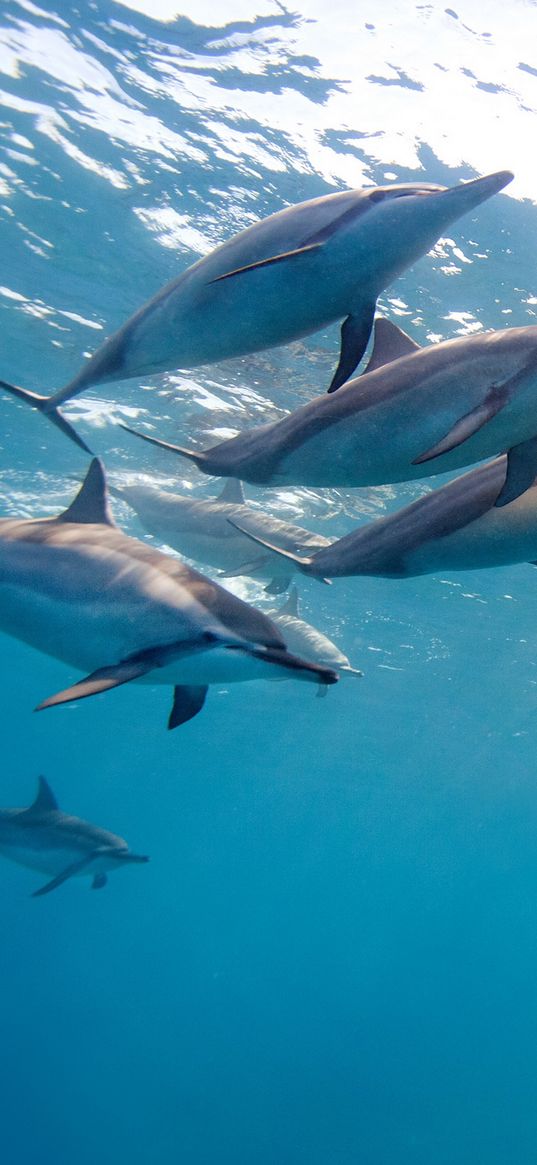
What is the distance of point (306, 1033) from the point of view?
2452 inches

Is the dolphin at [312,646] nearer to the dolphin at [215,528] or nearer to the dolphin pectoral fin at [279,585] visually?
the dolphin at [215,528]

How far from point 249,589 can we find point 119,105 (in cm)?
1749

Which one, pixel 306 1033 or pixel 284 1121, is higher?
pixel 284 1121

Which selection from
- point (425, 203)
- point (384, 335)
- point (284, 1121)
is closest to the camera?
point (425, 203)

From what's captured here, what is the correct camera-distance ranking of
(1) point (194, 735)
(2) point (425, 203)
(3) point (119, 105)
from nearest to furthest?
(2) point (425, 203) < (3) point (119, 105) < (1) point (194, 735)

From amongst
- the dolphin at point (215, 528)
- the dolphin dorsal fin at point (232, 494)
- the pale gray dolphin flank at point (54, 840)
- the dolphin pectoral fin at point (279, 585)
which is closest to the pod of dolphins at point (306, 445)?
the dolphin pectoral fin at point (279, 585)

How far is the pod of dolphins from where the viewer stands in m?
2.75

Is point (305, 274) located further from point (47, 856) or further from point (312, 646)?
Answer: point (47, 856)

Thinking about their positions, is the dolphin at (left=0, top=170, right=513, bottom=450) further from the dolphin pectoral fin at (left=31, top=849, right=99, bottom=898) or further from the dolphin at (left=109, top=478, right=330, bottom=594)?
the dolphin pectoral fin at (left=31, top=849, right=99, bottom=898)

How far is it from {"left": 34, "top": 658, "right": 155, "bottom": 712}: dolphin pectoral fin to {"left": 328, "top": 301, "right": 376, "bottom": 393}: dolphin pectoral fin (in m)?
1.48

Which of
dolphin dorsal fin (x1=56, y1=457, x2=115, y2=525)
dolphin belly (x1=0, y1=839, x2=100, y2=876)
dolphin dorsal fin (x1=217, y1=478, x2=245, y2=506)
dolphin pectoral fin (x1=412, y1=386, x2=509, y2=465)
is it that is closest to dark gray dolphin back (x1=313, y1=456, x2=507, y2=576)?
dolphin pectoral fin (x1=412, y1=386, x2=509, y2=465)

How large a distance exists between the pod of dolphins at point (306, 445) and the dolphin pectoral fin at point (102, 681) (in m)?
0.01

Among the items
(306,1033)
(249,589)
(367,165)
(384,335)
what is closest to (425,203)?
(384,335)

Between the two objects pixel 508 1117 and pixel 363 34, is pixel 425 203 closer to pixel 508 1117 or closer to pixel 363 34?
pixel 363 34
